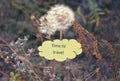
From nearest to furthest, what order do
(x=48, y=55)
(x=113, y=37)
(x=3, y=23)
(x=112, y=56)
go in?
(x=48, y=55), (x=112, y=56), (x=113, y=37), (x=3, y=23)

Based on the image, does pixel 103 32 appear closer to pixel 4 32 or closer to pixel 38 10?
pixel 38 10

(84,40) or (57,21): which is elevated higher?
(57,21)

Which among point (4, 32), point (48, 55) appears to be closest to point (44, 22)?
point (48, 55)

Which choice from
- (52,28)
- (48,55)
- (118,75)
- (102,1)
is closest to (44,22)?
(52,28)

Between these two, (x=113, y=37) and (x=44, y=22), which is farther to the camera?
(x=113, y=37)

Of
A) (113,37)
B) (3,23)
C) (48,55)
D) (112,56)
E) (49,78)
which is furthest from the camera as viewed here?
(3,23)

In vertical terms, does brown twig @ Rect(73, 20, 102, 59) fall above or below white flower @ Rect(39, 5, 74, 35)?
below

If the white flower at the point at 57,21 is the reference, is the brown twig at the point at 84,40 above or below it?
below

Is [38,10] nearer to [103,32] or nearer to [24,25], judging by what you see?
[24,25]

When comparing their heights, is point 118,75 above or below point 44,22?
below
